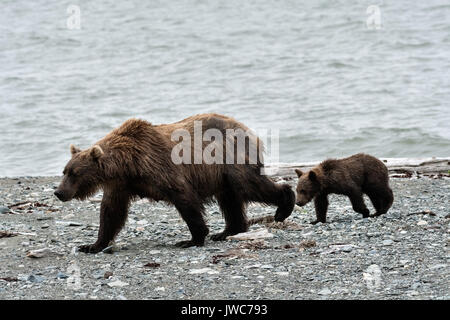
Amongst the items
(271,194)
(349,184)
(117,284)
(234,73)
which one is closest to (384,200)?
(349,184)

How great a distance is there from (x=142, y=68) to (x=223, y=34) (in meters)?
4.77

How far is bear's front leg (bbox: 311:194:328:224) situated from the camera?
9492 mm

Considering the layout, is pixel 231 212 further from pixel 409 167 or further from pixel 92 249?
pixel 409 167

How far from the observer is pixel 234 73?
975 inches

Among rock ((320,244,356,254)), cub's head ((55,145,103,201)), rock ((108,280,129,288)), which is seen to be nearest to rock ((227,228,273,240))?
rock ((320,244,356,254))

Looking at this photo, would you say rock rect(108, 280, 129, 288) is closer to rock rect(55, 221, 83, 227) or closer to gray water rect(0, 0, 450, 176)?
rock rect(55, 221, 83, 227)

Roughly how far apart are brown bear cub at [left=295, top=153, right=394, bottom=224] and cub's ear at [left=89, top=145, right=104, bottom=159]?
2.94 metres

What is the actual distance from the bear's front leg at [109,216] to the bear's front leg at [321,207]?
2578 mm

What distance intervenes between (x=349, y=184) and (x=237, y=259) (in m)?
2.61

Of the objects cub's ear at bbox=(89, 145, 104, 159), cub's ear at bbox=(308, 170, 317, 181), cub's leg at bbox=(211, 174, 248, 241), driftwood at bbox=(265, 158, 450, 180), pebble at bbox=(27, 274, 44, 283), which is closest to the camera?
pebble at bbox=(27, 274, 44, 283)

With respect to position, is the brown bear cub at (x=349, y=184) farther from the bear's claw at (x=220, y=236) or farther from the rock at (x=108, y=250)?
the rock at (x=108, y=250)

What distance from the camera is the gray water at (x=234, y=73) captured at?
733 inches

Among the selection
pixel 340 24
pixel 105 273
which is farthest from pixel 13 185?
pixel 340 24
